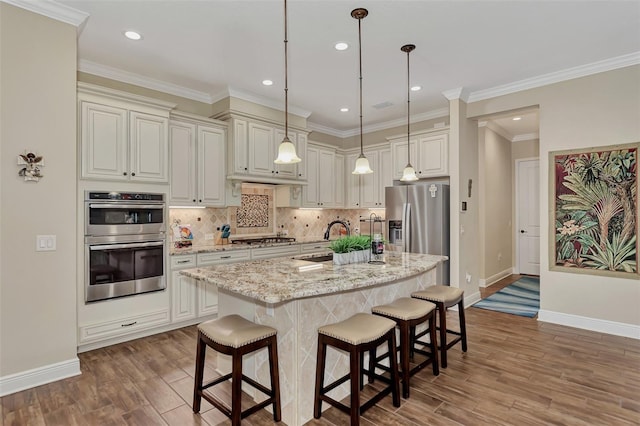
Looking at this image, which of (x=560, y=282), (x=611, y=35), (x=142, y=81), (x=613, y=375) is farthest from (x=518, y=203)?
(x=142, y=81)

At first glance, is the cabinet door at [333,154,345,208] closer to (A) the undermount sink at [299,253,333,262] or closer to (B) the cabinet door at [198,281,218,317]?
(A) the undermount sink at [299,253,333,262]

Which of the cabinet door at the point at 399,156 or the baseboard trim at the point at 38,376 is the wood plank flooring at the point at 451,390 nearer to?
the baseboard trim at the point at 38,376

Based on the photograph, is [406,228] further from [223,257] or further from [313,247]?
[223,257]

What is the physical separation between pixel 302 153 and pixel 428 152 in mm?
1906

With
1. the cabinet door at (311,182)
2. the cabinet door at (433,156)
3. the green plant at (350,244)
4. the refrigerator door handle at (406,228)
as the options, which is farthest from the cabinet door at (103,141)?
A: the cabinet door at (433,156)

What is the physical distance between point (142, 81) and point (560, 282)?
5573 millimetres

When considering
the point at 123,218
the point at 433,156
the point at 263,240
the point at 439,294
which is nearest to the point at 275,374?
the point at 439,294

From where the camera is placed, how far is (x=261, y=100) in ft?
15.3

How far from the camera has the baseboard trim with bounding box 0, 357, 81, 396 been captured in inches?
98.3

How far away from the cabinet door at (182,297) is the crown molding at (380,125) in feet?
11.5

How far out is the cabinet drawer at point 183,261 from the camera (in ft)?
12.6

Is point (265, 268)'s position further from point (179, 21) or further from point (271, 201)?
point (271, 201)

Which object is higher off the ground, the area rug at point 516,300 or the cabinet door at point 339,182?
the cabinet door at point 339,182

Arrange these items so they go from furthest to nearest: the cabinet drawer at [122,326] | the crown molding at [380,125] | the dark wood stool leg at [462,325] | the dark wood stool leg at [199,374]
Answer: the crown molding at [380,125] < the cabinet drawer at [122,326] < the dark wood stool leg at [462,325] < the dark wood stool leg at [199,374]
